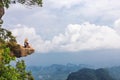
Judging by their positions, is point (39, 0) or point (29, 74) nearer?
point (39, 0)

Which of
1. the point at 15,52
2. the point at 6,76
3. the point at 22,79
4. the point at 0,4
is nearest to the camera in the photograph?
the point at 6,76

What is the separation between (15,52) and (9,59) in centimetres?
1301

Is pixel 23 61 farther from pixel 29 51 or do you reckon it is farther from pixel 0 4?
pixel 0 4

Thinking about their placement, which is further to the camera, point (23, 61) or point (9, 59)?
point (23, 61)

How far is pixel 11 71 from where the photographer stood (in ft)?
161

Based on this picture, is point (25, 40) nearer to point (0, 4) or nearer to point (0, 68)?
point (0, 4)

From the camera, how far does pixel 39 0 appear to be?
185 feet

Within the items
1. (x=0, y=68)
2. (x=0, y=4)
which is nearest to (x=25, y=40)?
(x=0, y=4)

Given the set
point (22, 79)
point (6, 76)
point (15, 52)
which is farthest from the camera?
point (15, 52)

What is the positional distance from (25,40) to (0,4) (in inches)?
417

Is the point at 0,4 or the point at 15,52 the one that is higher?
the point at 0,4

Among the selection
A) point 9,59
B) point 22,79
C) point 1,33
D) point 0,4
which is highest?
point 0,4

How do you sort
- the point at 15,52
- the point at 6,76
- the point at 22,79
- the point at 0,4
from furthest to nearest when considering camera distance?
the point at 15,52
the point at 22,79
the point at 0,4
the point at 6,76

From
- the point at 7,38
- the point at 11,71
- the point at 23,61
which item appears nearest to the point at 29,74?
the point at 23,61
